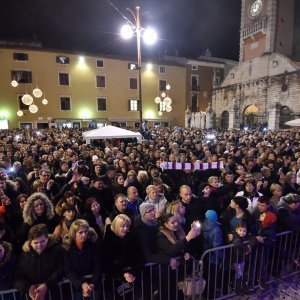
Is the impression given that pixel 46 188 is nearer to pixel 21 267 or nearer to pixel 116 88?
pixel 21 267

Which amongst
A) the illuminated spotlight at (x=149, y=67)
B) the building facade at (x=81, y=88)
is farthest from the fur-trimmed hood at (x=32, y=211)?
the illuminated spotlight at (x=149, y=67)

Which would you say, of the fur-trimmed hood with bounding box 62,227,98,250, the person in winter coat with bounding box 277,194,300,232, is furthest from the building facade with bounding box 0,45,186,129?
the fur-trimmed hood with bounding box 62,227,98,250

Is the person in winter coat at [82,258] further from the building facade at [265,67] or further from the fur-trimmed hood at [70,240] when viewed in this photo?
the building facade at [265,67]

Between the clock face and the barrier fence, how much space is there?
3538cm

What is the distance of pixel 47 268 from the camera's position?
9.19 ft

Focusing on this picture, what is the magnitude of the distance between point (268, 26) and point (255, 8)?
12.0 feet

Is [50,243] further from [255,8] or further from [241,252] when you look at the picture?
[255,8]

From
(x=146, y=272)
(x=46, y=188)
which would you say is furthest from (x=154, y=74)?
(x=146, y=272)

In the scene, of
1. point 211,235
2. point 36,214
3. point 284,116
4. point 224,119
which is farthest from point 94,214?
point 224,119

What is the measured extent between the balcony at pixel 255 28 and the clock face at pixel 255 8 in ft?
4.48

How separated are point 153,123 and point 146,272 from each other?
35.8 metres

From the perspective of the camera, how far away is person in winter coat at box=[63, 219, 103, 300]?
2863 mm

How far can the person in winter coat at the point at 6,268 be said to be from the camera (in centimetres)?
279

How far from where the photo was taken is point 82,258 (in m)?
2.93
